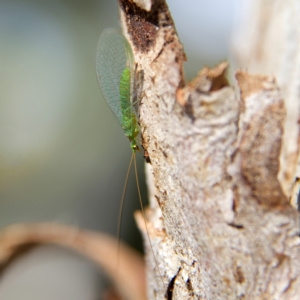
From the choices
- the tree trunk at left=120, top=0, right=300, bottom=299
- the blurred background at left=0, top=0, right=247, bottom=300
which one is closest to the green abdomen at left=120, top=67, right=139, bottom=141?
the tree trunk at left=120, top=0, right=300, bottom=299

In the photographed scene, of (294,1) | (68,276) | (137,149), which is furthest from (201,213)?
(68,276)

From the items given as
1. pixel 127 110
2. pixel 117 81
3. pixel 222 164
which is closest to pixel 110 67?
pixel 117 81

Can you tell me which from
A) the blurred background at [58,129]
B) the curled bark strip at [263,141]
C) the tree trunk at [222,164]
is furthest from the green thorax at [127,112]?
the blurred background at [58,129]

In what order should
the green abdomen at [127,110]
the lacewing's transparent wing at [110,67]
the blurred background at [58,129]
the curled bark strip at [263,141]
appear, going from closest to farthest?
the curled bark strip at [263,141], the green abdomen at [127,110], the lacewing's transparent wing at [110,67], the blurred background at [58,129]

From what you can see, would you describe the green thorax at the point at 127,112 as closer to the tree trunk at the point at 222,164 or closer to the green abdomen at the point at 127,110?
the green abdomen at the point at 127,110

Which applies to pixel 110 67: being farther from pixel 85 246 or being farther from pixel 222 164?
pixel 222 164

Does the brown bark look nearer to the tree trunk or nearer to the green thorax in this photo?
the tree trunk
